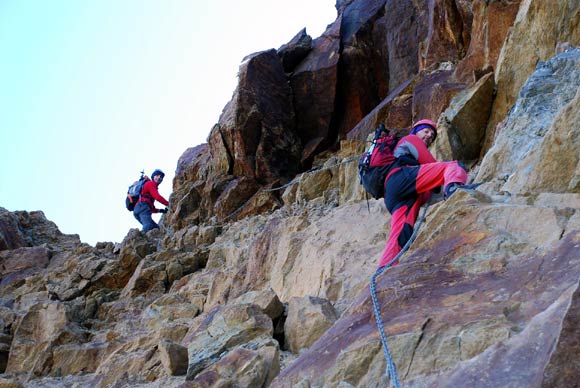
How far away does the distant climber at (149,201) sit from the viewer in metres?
19.3

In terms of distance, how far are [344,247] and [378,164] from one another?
1.51 m

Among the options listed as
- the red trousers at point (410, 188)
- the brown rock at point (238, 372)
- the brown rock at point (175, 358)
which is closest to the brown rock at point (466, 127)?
the red trousers at point (410, 188)

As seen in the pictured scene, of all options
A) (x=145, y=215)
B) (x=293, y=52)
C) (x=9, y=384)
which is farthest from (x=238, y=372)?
(x=293, y=52)

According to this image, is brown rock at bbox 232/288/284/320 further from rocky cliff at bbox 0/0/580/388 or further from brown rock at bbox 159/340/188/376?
brown rock at bbox 159/340/188/376

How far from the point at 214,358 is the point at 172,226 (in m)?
12.9

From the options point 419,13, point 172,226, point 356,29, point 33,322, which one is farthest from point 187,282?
point 356,29

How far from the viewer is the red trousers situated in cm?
674

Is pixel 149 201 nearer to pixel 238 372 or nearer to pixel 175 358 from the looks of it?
pixel 175 358

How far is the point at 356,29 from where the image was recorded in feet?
68.8

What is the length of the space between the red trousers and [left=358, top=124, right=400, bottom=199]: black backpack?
157 millimetres

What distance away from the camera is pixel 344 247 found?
8531 mm

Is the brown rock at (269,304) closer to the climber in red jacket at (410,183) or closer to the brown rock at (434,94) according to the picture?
the climber in red jacket at (410,183)

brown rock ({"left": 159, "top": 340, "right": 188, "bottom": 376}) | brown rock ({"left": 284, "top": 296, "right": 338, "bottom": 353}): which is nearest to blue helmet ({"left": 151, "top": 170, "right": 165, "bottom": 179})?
brown rock ({"left": 159, "top": 340, "right": 188, "bottom": 376})

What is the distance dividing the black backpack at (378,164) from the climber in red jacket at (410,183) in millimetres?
87
